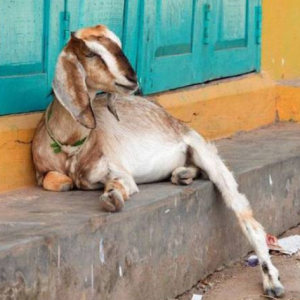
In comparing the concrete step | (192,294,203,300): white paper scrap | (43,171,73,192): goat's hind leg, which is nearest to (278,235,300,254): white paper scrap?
the concrete step

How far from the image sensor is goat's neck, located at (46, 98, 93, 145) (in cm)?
598

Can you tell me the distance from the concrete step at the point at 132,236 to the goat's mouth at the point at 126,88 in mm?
573

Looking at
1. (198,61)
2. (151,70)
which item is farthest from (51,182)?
(198,61)

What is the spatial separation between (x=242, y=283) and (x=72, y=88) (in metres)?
1.54

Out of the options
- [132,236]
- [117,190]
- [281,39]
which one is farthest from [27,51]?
[281,39]

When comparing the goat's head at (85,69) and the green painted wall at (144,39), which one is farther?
the green painted wall at (144,39)

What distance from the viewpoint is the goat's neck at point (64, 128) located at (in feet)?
19.6

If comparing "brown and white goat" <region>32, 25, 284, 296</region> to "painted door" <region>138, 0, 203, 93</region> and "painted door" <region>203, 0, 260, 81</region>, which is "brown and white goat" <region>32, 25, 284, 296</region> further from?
"painted door" <region>203, 0, 260, 81</region>

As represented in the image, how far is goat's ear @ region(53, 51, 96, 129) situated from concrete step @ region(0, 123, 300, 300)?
1.52 feet

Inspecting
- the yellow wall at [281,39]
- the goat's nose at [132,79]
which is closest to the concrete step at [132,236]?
the goat's nose at [132,79]

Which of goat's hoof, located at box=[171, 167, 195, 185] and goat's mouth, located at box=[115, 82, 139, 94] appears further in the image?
goat's hoof, located at box=[171, 167, 195, 185]

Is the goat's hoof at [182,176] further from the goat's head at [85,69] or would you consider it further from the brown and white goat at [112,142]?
the goat's head at [85,69]

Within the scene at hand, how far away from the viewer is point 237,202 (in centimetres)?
634

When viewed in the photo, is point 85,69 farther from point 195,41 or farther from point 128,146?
point 195,41
